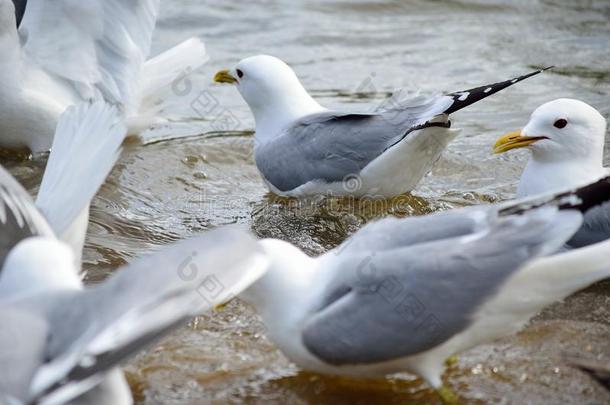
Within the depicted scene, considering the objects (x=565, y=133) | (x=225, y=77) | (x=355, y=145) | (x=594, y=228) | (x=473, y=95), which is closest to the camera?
(x=594, y=228)

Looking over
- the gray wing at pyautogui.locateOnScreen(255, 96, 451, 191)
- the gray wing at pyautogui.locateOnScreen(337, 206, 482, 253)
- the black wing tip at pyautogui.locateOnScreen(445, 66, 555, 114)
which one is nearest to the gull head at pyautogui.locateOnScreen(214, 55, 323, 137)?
the gray wing at pyautogui.locateOnScreen(255, 96, 451, 191)

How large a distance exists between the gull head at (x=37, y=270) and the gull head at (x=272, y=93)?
295 centimetres

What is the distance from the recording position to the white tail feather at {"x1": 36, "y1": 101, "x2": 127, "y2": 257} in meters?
4.47

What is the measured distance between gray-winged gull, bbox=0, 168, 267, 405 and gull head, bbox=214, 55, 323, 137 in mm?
2864

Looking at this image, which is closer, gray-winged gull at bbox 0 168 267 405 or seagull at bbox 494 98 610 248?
gray-winged gull at bbox 0 168 267 405

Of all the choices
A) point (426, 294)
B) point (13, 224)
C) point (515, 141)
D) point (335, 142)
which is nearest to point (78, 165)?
point (13, 224)

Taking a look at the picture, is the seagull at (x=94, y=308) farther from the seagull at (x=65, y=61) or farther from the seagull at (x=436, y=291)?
the seagull at (x=65, y=61)

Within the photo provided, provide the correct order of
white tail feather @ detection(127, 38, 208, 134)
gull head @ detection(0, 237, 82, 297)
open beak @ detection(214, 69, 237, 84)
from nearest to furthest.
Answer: gull head @ detection(0, 237, 82, 297)
open beak @ detection(214, 69, 237, 84)
white tail feather @ detection(127, 38, 208, 134)

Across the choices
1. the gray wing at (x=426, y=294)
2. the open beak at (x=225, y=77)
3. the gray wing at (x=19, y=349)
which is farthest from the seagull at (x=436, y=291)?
the open beak at (x=225, y=77)

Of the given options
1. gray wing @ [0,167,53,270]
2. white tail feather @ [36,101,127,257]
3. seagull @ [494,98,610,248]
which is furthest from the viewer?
seagull @ [494,98,610,248]

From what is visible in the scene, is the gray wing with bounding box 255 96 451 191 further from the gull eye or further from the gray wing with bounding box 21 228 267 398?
the gray wing with bounding box 21 228 267 398

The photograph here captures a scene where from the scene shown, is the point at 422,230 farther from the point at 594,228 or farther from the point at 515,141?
the point at 515,141

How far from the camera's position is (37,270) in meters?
3.54

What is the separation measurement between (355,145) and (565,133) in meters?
1.16
